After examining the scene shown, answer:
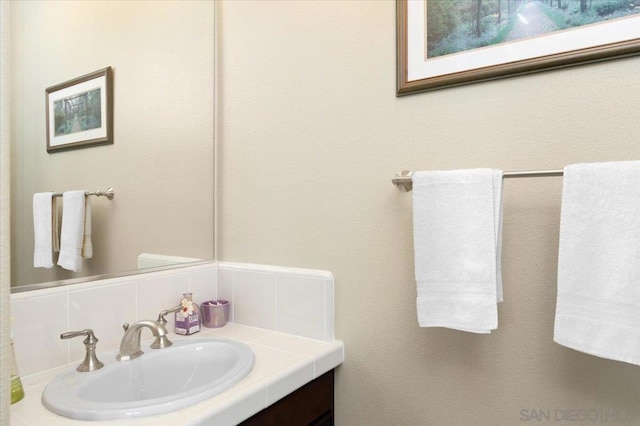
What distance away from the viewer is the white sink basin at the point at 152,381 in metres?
0.81

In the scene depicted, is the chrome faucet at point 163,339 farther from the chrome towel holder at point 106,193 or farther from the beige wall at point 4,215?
the beige wall at point 4,215

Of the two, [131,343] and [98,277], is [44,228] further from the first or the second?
[131,343]

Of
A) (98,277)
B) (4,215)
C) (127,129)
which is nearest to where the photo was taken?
(4,215)

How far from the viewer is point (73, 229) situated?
1125 mm

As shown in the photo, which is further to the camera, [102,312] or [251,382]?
[102,312]

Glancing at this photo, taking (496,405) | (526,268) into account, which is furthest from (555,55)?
(496,405)

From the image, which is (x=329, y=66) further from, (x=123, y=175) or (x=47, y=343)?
(x=47, y=343)

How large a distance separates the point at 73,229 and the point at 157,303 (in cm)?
34

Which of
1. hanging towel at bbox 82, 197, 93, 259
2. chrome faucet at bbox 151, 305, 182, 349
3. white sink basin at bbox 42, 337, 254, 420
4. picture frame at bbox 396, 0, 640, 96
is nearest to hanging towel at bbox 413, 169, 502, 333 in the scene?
picture frame at bbox 396, 0, 640, 96

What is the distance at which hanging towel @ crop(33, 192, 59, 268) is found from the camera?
1033 millimetres

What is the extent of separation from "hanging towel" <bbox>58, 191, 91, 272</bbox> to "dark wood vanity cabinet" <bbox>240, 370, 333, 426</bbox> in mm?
652

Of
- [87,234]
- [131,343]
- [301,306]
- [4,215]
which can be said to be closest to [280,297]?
[301,306]

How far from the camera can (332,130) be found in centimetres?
125

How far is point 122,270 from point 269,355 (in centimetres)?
52
